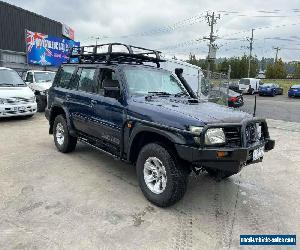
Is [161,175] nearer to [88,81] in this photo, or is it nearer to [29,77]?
[88,81]

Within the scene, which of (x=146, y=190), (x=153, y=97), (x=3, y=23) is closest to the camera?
(x=146, y=190)

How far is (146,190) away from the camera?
4.29 metres

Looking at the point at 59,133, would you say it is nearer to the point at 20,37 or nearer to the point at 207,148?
the point at 207,148

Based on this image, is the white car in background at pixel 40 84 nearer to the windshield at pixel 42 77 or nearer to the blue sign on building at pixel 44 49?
the windshield at pixel 42 77

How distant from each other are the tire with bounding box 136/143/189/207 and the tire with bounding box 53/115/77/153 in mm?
2461

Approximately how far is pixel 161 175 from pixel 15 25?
23.5 m

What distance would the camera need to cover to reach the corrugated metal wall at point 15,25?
22016 millimetres

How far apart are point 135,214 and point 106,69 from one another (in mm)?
2527

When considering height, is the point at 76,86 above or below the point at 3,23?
below

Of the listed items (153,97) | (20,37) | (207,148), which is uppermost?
(20,37)

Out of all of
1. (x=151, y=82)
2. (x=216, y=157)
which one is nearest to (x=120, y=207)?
(x=216, y=157)

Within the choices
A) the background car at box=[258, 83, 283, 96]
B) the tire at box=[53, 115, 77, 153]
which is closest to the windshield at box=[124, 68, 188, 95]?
the tire at box=[53, 115, 77, 153]

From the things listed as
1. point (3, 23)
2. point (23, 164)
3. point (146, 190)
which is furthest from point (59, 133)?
point (3, 23)

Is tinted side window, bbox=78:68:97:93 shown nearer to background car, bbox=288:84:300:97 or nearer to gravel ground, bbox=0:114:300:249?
gravel ground, bbox=0:114:300:249
